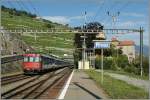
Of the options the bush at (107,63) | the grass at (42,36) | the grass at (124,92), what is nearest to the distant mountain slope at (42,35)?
the grass at (42,36)

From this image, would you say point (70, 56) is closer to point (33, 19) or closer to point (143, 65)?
point (33, 19)

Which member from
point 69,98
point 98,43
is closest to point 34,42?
point 98,43

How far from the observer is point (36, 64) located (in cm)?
5741

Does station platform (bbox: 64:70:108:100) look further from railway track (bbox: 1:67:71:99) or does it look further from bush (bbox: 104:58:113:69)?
bush (bbox: 104:58:113:69)

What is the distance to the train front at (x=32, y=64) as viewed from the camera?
57.6m

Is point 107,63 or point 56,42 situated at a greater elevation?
point 56,42

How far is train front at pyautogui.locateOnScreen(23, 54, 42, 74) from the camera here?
189ft

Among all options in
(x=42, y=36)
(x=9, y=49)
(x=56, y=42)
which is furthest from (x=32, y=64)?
(x=56, y=42)

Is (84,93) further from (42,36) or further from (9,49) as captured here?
(42,36)

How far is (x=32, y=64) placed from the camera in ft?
189

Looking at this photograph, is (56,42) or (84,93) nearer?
(84,93)

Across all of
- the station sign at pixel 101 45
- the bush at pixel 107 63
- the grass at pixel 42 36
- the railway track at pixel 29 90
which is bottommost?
the bush at pixel 107 63

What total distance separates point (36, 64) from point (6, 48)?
20.9 metres

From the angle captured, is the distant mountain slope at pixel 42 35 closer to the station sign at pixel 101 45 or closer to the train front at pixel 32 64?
the train front at pixel 32 64
